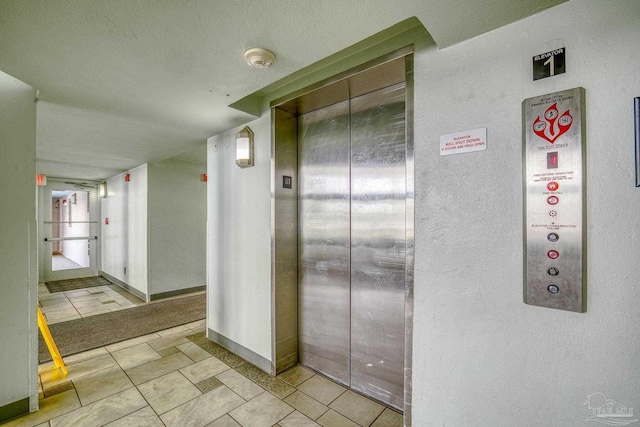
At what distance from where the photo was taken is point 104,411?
2.16m

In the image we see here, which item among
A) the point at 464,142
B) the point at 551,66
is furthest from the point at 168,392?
the point at 551,66

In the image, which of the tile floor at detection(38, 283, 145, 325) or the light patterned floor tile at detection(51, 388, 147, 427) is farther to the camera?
the tile floor at detection(38, 283, 145, 325)

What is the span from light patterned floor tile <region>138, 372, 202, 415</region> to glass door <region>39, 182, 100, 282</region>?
5.78 m

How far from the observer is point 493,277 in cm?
138

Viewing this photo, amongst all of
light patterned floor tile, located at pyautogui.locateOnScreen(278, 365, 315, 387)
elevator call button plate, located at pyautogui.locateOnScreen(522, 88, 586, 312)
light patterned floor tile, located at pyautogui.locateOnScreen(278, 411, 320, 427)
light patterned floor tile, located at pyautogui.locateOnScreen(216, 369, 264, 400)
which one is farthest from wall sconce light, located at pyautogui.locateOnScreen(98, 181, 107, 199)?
elevator call button plate, located at pyautogui.locateOnScreen(522, 88, 586, 312)

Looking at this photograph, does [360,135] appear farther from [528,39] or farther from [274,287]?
[274,287]

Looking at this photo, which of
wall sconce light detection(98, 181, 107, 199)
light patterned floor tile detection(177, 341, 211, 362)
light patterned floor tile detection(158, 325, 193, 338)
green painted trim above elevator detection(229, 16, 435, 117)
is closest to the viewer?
green painted trim above elevator detection(229, 16, 435, 117)

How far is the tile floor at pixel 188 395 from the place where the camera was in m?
2.05

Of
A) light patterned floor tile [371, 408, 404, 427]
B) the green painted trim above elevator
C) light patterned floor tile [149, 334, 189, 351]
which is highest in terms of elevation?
the green painted trim above elevator

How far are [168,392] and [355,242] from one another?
2.06 metres

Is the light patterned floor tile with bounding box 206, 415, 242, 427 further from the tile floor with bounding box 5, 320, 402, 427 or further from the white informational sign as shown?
the white informational sign

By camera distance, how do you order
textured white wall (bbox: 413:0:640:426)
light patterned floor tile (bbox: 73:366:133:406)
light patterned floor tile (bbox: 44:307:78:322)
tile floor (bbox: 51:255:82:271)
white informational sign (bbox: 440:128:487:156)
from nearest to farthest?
textured white wall (bbox: 413:0:640:426)
white informational sign (bbox: 440:128:487:156)
light patterned floor tile (bbox: 73:366:133:406)
light patterned floor tile (bbox: 44:307:78:322)
tile floor (bbox: 51:255:82:271)

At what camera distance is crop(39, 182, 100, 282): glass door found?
6469 millimetres

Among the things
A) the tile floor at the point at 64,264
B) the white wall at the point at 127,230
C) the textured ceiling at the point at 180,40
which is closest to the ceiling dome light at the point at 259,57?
the textured ceiling at the point at 180,40
